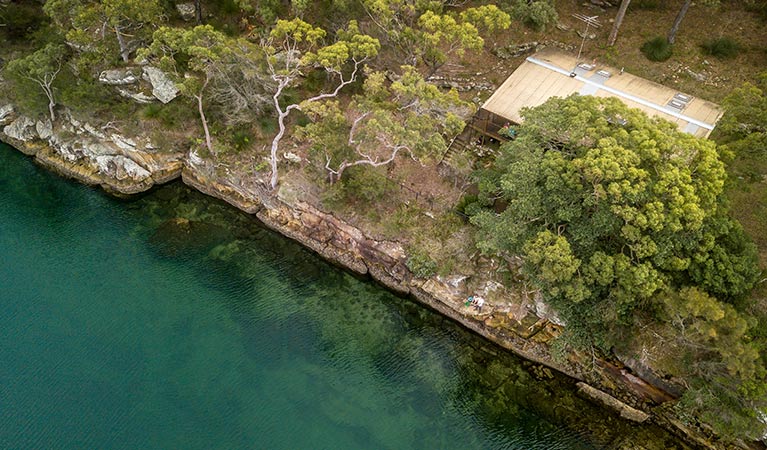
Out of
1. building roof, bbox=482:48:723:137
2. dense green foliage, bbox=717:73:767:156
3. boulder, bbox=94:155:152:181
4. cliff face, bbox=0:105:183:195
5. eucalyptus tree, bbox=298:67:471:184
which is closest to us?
dense green foliage, bbox=717:73:767:156

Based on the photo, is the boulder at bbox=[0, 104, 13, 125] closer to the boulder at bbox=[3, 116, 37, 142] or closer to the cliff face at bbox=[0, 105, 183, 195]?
the boulder at bbox=[3, 116, 37, 142]

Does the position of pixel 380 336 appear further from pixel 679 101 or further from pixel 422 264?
pixel 679 101

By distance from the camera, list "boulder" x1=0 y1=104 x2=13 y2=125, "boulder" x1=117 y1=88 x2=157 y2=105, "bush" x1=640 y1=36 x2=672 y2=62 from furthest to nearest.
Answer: "boulder" x1=0 y1=104 x2=13 y2=125, "boulder" x1=117 y1=88 x2=157 y2=105, "bush" x1=640 y1=36 x2=672 y2=62

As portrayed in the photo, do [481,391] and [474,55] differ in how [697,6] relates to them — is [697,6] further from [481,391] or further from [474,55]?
[481,391]

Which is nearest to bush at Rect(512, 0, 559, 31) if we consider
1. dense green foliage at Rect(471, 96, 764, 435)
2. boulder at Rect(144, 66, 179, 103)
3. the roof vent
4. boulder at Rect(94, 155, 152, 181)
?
the roof vent

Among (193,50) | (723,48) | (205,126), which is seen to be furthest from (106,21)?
(723,48)

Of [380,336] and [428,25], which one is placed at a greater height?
[428,25]
